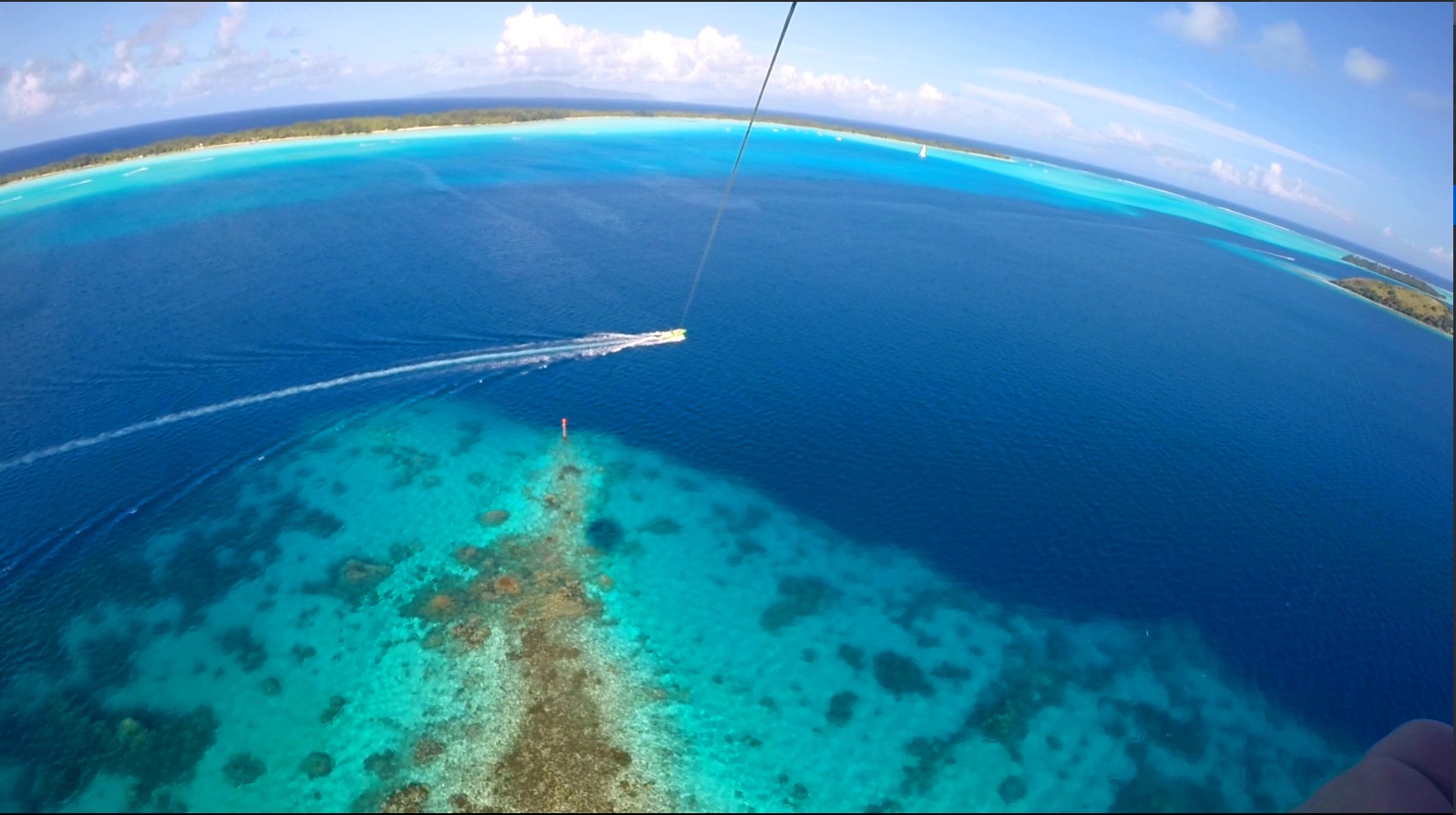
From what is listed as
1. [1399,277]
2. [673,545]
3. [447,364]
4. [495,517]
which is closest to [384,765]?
[495,517]

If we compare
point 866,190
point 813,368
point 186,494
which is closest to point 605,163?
point 866,190

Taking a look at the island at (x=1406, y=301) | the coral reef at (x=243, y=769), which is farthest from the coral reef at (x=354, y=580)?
the island at (x=1406, y=301)

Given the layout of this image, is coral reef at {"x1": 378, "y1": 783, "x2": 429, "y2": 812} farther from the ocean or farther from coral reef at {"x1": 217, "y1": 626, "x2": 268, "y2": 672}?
coral reef at {"x1": 217, "y1": 626, "x2": 268, "y2": 672}

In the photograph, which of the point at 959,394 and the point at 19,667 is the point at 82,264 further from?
the point at 959,394

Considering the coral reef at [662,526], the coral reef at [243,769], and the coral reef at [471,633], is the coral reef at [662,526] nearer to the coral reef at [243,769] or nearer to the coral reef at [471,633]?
the coral reef at [471,633]

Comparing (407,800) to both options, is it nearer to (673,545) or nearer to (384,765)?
(384,765)

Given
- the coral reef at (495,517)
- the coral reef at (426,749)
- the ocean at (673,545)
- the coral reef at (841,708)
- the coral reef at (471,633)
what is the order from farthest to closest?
the coral reef at (495,517)
the coral reef at (471,633)
the coral reef at (841,708)
the ocean at (673,545)
the coral reef at (426,749)

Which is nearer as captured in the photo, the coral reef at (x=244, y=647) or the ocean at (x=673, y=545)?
the ocean at (x=673, y=545)
